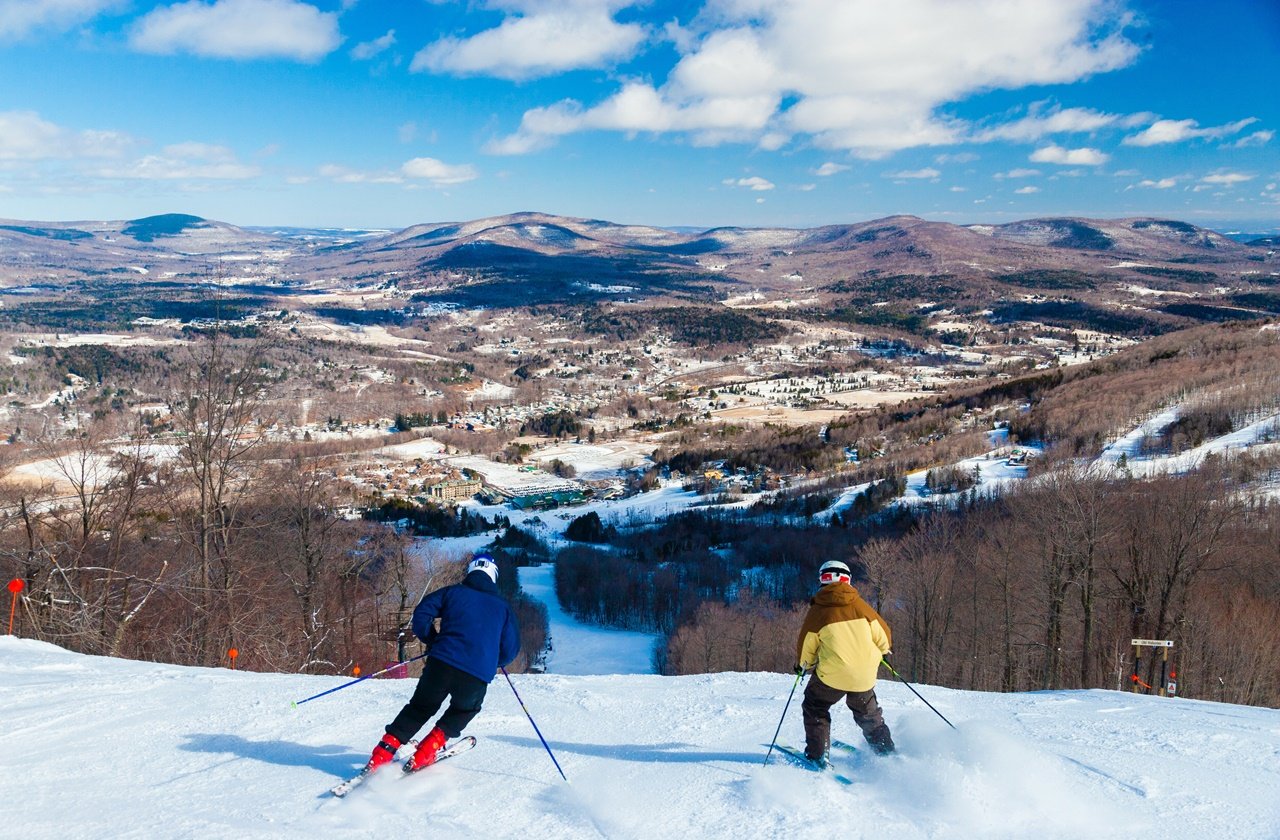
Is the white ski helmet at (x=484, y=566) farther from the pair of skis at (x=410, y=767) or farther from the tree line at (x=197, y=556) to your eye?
the tree line at (x=197, y=556)

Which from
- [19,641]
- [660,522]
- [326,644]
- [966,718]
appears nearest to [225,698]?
[19,641]

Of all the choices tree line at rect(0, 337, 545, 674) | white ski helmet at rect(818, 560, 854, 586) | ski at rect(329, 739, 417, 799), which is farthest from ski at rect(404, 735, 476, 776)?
tree line at rect(0, 337, 545, 674)

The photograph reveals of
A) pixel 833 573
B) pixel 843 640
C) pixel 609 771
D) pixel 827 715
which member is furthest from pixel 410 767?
pixel 833 573

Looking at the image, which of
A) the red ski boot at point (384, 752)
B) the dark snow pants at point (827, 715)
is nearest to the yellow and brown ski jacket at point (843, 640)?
the dark snow pants at point (827, 715)

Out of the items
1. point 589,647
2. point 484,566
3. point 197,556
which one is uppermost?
point 484,566

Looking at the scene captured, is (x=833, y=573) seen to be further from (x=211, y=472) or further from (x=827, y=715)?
(x=211, y=472)

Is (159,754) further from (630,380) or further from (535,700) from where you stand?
(630,380)

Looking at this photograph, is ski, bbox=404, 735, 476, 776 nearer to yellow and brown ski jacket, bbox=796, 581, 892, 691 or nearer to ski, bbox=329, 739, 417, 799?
ski, bbox=329, 739, 417, 799
